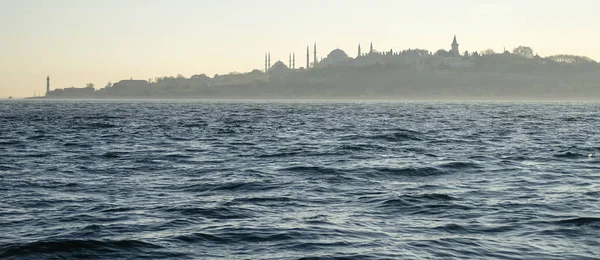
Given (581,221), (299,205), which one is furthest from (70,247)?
(581,221)

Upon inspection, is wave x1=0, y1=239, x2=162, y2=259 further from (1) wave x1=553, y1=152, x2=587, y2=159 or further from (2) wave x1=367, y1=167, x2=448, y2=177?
(1) wave x1=553, y1=152, x2=587, y2=159

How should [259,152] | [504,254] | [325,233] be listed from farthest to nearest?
[259,152]
[325,233]
[504,254]

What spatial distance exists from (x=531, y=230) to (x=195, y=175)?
12589mm

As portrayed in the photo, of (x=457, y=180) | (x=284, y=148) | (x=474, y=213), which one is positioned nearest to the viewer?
(x=474, y=213)

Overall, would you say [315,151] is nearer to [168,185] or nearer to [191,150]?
[191,150]

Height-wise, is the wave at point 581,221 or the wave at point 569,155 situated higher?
the wave at point 581,221

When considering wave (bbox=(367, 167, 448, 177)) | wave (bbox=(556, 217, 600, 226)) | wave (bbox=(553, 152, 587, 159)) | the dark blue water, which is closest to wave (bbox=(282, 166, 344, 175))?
the dark blue water

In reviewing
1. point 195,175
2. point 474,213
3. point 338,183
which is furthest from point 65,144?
point 474,213

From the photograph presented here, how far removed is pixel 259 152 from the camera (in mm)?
35031

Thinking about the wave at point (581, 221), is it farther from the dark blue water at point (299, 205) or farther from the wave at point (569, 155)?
the wave at point (569, 155)

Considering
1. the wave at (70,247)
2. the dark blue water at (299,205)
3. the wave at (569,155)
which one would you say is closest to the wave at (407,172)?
the dark blue water at (299,205)

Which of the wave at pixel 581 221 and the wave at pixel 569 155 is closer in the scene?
the wave at pixel 581 221

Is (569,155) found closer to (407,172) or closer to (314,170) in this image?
(407,172)

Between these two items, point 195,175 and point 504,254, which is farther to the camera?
point 195,175
